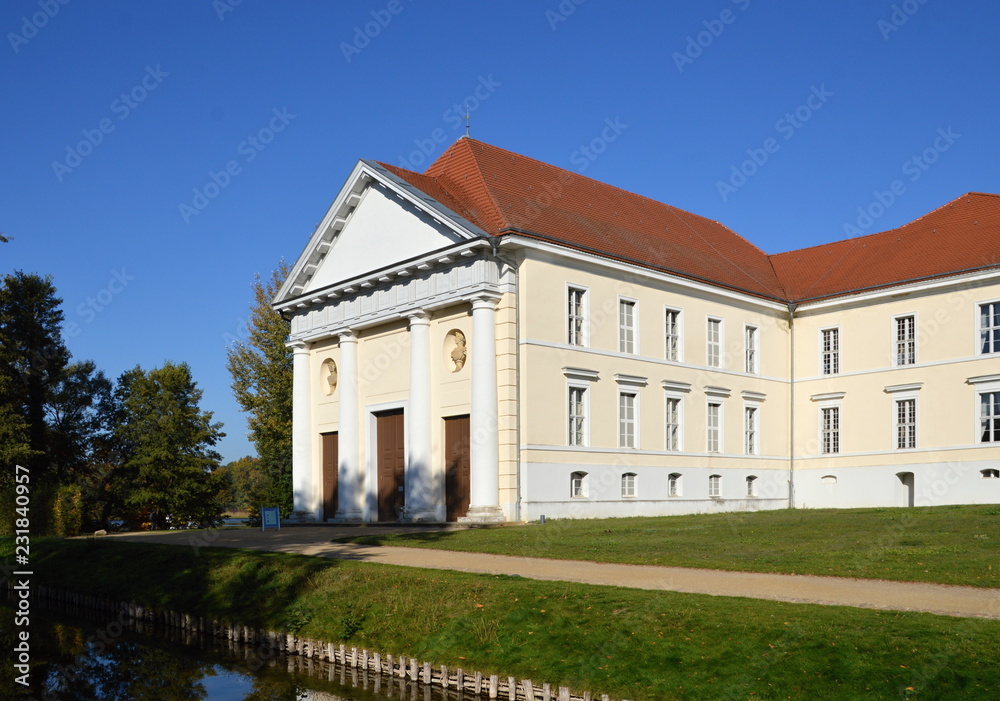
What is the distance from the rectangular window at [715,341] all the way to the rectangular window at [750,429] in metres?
2.71

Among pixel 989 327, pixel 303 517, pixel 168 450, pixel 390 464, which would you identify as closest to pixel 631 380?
pixel 390 464

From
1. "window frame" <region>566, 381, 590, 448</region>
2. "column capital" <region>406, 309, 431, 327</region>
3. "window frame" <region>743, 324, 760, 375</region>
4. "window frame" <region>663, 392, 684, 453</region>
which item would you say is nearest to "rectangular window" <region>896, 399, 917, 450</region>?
"window frame" <region>743, 324, 760, 375</region>

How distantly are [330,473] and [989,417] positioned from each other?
25.7 meters

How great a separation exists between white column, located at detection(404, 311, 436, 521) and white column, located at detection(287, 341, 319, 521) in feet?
23.8

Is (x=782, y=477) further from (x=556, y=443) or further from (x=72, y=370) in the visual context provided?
(x=72, y=370)

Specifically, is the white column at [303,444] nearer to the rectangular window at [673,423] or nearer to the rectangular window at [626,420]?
the rectangular window at [626,420]

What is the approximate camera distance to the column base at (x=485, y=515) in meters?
30.8

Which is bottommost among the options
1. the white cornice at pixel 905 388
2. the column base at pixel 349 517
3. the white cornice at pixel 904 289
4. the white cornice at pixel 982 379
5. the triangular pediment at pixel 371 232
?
the column base at pixel 349 517

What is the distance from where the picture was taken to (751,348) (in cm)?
4212

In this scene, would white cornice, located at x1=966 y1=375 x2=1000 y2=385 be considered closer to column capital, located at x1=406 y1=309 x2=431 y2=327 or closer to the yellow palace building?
the yellow palace building

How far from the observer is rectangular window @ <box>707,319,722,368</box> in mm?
40031

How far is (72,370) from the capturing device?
195 ft

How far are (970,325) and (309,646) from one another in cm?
3072

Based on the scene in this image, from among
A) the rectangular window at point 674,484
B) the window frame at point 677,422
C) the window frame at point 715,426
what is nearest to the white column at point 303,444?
the rectangular window at point 674,484
